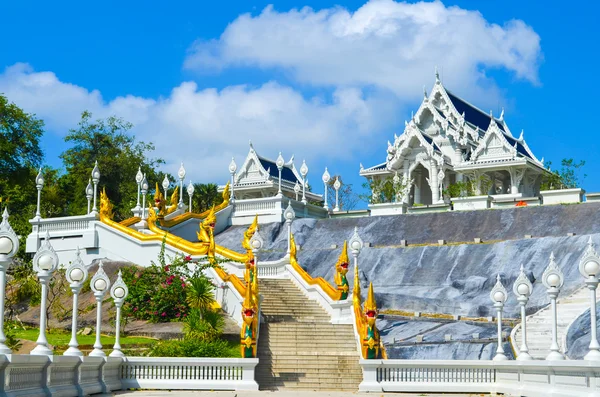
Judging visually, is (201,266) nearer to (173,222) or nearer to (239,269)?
(239,269)

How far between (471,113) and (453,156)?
20.8 ft

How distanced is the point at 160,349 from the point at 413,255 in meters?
12.8

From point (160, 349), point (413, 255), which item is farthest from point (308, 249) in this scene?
point (160, 349)

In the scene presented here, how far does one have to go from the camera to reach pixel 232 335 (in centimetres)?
2625

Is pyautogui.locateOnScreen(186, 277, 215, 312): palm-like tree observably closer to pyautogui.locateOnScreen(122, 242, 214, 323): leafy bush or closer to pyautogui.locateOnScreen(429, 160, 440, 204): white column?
pyautogui.locateOnScreen(122, 242, 214, 323): leafy bush

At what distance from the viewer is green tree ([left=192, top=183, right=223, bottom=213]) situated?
58938mm

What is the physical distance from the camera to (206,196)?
60.4 meters

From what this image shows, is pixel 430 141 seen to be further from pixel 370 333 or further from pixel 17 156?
pixel 370 333

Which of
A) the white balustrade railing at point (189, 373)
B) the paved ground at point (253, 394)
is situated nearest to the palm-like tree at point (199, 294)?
the white balustrade railing at point (189, 373)

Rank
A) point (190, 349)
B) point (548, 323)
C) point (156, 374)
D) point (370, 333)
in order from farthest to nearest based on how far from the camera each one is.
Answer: point (548, 323) < point (190, 349) < point (370, 333) < point (156, 374)

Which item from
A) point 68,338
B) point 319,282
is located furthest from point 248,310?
point 68,338

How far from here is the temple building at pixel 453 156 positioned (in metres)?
51.6

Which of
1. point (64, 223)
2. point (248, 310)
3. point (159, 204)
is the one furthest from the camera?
point (64, 223)

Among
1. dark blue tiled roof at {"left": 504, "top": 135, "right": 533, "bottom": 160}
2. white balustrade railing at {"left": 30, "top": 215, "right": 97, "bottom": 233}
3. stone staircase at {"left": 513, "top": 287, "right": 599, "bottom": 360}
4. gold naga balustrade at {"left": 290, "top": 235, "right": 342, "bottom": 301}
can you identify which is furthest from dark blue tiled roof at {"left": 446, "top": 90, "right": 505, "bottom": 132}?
stone staircase at {"left": 513, "top": 287, "right": 599, "bottom": 360}
